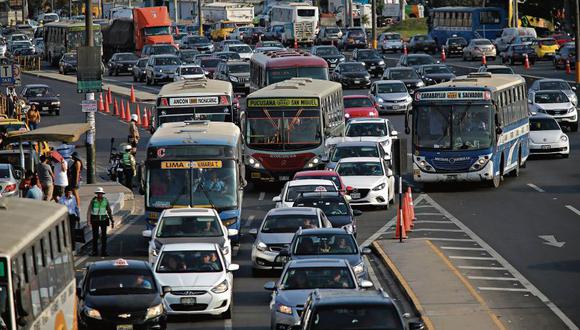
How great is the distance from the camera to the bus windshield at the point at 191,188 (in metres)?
33.1

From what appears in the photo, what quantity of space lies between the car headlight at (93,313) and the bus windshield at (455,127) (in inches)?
810

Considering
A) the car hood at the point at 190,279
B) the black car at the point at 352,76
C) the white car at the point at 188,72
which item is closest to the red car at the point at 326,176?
the car hood at the point at 190,279

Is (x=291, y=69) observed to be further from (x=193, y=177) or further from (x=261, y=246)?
(x=261, y=246)

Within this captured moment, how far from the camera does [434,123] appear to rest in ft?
139

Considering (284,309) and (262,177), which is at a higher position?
(284,309)

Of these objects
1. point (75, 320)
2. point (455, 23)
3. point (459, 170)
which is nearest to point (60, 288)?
point (75, 320)

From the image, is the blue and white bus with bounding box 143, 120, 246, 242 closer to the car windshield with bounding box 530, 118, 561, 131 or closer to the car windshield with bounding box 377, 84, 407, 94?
the car windshield with bounding box 530, 118, 561, 131

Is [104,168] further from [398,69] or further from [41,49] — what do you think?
[41,49]

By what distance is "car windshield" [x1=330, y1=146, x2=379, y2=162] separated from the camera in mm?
42594

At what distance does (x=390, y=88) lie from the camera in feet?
212

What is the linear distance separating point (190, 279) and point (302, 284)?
235cm

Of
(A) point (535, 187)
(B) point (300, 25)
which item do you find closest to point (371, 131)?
(A) point (535, 187)

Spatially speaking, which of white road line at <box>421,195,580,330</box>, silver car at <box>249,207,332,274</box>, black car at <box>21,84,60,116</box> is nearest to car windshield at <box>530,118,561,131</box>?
white road line at <box>421,195,580,330</box>

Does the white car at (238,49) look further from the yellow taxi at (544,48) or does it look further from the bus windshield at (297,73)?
the bus windshield at (297,73)
